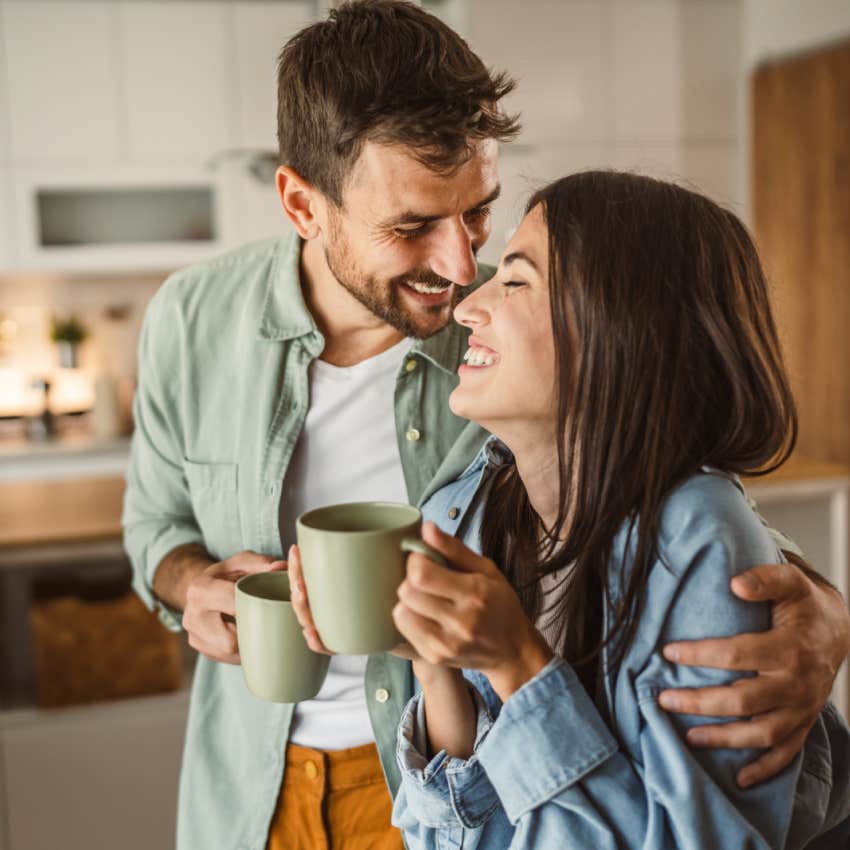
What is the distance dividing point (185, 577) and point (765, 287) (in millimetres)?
770

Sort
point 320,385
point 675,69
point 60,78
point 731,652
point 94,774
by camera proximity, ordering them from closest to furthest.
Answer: point 731,652, point 320,385, point 94,774, point 60,78, point 675,69

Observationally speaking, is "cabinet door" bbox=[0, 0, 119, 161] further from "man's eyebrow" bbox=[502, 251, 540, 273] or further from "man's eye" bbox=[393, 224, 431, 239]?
"man's eyebrow" bbox=[502, 251, 540, 273]

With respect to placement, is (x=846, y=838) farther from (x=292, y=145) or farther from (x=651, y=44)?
(x=651, y=44)

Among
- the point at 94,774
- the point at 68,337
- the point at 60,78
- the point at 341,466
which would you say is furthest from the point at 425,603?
the point at 68,337

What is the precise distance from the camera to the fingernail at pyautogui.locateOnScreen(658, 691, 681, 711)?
0.84 metres

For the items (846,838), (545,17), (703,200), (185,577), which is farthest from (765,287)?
(545,17)

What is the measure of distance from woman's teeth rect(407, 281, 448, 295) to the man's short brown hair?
138 mm

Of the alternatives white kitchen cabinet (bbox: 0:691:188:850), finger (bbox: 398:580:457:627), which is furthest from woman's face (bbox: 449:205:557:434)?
white kitchen cabinet (bbox: 0:691:188:850)

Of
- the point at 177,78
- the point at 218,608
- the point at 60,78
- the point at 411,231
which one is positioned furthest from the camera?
the point at 177,78

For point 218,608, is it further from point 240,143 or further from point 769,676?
point 240,143

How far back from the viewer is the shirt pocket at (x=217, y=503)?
128 cm

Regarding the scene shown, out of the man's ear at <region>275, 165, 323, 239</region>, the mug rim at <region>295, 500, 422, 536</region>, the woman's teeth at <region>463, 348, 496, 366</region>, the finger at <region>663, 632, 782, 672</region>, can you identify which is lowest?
the finger at <region>663, 632, 782, 672</region>

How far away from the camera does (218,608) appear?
42.3 inches

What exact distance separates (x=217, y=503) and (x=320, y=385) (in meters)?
0.20
